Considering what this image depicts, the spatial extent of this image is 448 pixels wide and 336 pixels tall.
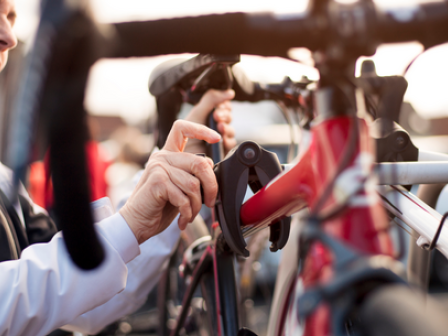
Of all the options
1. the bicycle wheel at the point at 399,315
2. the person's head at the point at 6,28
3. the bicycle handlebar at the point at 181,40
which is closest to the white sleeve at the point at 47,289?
the bicycle handlebar at the point at 181,40

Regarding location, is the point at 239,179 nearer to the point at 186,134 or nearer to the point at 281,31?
the point at 186,134

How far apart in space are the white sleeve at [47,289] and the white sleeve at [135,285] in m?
0.40

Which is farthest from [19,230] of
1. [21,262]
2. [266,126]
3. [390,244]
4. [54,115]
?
[266,126]

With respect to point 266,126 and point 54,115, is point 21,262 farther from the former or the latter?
point 266,126

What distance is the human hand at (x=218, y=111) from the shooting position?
0.89 metres

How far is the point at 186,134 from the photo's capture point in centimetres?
66

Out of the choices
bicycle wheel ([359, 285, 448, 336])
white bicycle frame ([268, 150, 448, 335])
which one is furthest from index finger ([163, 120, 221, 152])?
bicycle wheel ([359, 285, 448, 336])

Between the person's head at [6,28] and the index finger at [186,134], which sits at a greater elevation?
the person's head at [6,28]

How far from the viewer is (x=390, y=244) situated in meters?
0.34

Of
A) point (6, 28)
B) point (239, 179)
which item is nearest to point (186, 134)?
point (239, 179)

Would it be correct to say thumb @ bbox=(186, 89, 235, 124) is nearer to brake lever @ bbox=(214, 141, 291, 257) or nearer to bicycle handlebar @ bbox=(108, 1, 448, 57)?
brake lever @ bbox=(214, 141, 291, 257)

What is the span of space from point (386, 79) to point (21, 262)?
2.23 feet

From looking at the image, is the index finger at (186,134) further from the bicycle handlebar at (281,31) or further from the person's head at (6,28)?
the person's head at (6,28)

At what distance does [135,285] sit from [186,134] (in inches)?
20.9
